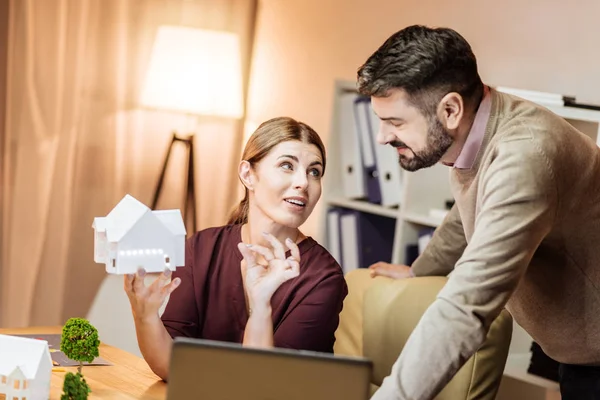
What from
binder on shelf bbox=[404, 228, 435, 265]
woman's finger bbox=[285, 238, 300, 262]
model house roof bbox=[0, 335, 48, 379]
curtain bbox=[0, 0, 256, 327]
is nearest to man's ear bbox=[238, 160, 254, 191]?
woman's finger bbox=[285, 238, 300, 262]

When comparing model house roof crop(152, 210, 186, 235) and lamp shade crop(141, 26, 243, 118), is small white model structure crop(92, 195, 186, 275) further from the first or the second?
lamp shade crop(141, 26, 243, 118)

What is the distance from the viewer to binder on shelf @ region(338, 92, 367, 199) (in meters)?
3.45

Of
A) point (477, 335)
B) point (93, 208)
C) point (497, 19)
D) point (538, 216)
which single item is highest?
point (497, 19)

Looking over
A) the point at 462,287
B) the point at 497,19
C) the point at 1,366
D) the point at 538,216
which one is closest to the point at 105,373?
the point at 1,366

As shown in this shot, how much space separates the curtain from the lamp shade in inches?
2.3

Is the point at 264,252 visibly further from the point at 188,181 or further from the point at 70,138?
the point at 188,181

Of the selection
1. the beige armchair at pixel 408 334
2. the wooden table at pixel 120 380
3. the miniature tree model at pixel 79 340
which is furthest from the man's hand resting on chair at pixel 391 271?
the miniature tree model at pixel 79 340

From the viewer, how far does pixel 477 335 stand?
1.58m

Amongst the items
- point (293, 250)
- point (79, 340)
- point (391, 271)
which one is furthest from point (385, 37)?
point (79, 340)

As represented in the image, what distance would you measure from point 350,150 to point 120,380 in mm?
1650

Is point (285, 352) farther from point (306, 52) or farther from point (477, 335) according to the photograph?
point (306, 52)

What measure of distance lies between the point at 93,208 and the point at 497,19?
72.5 inches

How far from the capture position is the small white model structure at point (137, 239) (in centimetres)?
177

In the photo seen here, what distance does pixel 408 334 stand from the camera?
7.32ft
